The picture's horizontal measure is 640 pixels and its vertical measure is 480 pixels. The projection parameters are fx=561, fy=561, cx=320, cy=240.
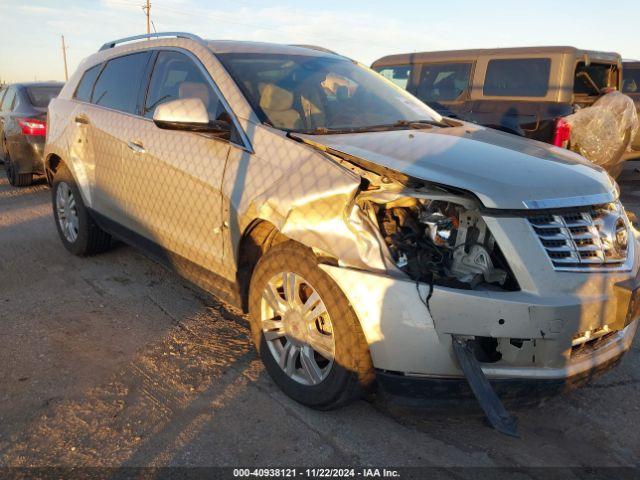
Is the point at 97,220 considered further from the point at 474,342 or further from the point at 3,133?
the point at 3,133

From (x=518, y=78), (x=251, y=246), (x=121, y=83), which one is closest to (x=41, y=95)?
(x=121, y=83)

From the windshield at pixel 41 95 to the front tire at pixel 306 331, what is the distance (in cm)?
740

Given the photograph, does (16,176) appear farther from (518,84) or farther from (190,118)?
(518,84)

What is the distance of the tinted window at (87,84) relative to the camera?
16.0ft

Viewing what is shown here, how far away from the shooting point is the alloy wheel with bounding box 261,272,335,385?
266 centimetres

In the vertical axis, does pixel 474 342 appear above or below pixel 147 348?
above

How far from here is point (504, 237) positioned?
2.31m

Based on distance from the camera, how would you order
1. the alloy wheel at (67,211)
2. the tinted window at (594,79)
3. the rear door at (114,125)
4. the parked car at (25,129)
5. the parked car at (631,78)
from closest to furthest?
the rear door at (114,125) → the alloy wheel at (67,211) → the tinted window at (594,79) → the parked car at (25,129) → the parked car at (631,78)

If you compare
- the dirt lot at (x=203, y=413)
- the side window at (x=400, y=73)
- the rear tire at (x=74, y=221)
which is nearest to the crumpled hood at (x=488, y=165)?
the dirt lot at (x=203, y=413)

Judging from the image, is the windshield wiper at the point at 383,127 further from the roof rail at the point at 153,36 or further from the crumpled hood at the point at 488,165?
the roof rail at the point at 153,36

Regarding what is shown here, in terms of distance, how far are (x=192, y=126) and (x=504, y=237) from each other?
1847mm

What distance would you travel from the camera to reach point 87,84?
4.96 meters

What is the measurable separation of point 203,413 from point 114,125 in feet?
8.10

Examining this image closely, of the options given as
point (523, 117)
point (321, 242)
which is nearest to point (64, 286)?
point (321, 242)
